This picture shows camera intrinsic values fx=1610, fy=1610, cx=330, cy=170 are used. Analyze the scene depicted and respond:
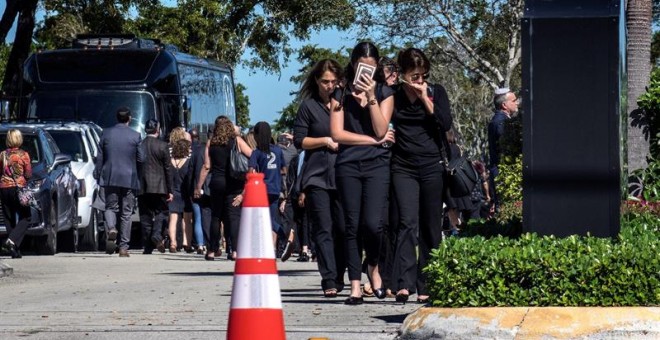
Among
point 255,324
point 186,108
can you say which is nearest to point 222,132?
point 186,108

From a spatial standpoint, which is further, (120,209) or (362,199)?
(120,209)

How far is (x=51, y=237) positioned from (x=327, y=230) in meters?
10.0

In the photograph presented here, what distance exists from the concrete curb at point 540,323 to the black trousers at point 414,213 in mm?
2420

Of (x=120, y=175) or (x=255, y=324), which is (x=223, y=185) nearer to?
(x=120, y=175)

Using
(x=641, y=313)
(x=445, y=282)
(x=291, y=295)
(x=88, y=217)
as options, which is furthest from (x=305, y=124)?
(x=88, y=217)

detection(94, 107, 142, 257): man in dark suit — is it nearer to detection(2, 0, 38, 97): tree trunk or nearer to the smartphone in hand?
the smartphone in hand

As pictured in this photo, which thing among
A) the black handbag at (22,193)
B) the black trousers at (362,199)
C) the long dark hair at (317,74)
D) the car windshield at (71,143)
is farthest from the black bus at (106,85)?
the black trousers at (362,199)

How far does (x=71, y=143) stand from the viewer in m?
24.2

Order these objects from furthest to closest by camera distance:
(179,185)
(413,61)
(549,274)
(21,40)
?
(21,40)
(179,185)
(413,61)
(549,274)

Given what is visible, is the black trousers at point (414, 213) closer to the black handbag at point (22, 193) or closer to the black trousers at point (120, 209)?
the black handbag at point (22, 193)

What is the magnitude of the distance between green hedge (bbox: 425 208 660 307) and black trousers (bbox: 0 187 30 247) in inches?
458

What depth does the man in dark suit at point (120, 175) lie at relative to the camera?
2100cm

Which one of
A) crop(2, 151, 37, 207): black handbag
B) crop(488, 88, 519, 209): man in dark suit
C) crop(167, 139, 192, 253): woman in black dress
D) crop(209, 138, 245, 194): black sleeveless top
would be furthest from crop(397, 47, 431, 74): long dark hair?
crop(167, 139, 192, 253): woman in black dress

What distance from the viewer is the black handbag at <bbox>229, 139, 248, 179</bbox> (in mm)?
19016
